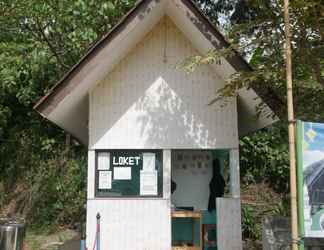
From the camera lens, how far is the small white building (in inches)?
280

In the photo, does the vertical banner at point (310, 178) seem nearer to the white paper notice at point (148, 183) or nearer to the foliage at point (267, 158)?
the white paper notice at point (148, 183)

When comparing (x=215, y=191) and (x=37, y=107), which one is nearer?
(x=37, y=107)

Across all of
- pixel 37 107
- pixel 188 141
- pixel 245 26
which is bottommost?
pixel 188 141

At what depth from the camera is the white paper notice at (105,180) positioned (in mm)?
7199

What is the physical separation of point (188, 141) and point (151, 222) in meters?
1.52

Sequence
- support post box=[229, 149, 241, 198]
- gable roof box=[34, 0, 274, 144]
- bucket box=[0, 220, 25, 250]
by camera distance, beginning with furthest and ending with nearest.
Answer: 1. bucket box=[0, 220, 25, 250]
2. support post box=[229, 149, 241, 198]
3. gable roof box=[34, 0, 274, 144]

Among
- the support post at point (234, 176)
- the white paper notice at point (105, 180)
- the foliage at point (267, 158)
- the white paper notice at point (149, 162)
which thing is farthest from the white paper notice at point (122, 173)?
the foliage at point (267, 158)

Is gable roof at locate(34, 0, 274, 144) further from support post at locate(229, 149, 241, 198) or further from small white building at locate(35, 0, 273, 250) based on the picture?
support post at locate(229, 149, 241, 198)

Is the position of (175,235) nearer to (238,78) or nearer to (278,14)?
(238,78)

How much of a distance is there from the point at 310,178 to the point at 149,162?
331 cm

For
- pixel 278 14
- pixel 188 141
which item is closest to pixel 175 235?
pixel 188 141

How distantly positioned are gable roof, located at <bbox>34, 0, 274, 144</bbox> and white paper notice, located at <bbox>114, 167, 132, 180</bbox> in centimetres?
143

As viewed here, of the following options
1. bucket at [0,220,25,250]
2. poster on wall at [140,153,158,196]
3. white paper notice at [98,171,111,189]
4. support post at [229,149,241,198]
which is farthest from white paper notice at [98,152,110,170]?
bucket at [0,220,25,250]

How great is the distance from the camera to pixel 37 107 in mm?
6645
